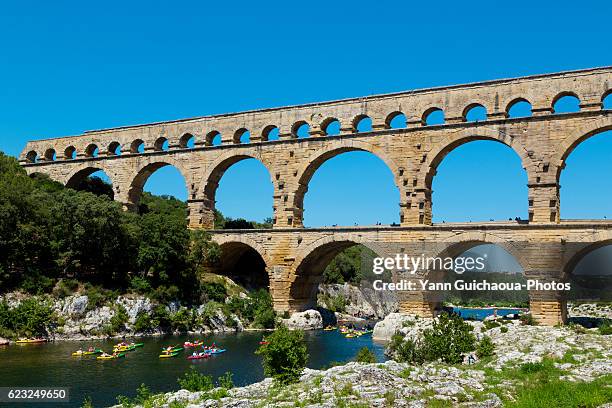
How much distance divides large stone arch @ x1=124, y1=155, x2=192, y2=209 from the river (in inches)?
560

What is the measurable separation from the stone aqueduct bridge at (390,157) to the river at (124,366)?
695 cm

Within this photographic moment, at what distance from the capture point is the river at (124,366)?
2202 cm

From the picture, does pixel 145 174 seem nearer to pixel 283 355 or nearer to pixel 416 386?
pixel 283 355

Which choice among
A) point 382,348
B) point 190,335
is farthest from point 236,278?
point 382,348

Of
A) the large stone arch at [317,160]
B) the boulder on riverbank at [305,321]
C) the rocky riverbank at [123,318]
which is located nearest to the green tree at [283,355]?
the rocky riverbank at [123,318]

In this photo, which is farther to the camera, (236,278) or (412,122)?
(236,278)

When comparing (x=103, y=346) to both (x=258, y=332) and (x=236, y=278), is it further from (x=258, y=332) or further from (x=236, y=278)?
(x=236, y=278)

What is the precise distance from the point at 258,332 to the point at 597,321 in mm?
19138

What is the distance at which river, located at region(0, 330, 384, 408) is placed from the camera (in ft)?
72.2

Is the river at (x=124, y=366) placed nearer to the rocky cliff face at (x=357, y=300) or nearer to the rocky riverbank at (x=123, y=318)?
the rocky riverbank at (x=123, y=318)

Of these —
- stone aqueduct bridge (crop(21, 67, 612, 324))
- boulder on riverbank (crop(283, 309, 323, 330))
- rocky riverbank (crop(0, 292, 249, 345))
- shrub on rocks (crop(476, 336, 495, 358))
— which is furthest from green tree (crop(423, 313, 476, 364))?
rocky riverbank (crop(0, 292, 249, 345))

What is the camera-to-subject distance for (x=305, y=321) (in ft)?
132

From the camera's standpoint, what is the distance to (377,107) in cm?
3850

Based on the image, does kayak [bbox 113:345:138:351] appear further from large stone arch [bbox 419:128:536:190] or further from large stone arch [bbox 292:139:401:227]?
large stone arch [bbox 419:128:536:190]
